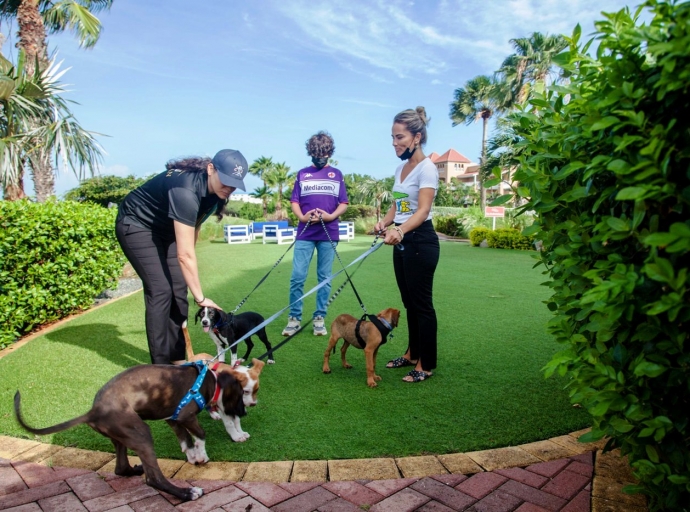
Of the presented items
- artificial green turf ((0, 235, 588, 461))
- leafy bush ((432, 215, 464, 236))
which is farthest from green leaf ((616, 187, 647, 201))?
leafy bush ((432, 215, 464, 236))

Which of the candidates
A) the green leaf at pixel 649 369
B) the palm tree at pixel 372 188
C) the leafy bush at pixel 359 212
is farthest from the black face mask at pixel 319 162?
the palm tree at pixel 372 188

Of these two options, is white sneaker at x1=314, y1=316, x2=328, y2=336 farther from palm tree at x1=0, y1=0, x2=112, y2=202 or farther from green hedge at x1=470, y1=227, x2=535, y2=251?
green hedge at x1=470, y1=227, x2=535, y2=251

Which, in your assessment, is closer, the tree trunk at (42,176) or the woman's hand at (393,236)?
the woman's hand at (393,236)

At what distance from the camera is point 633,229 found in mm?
1544

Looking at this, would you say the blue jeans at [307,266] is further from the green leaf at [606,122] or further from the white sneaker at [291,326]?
the green leaf at [606,122]

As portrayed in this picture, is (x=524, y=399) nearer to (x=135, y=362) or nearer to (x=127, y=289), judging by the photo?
(x=135, y=362)

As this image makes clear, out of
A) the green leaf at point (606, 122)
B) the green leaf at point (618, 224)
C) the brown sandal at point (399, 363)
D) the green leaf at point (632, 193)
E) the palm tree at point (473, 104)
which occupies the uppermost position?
the palm tree at point (473, 104)

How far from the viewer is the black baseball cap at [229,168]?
10.6 ft

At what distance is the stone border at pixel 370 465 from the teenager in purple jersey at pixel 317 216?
275cm

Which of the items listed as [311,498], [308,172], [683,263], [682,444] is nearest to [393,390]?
[311,498]

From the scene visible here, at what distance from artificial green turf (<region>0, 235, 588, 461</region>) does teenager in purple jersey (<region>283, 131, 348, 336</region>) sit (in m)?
0.48

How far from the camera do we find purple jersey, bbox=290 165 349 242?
538 centimetres

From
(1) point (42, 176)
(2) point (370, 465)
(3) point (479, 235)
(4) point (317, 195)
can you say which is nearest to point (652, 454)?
(2) point (370, 465)

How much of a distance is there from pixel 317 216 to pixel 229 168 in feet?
6.88
